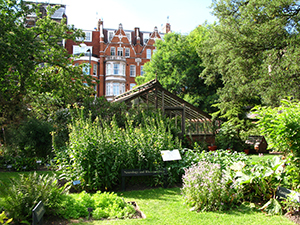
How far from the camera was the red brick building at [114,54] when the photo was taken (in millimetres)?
39812

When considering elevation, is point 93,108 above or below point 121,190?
above

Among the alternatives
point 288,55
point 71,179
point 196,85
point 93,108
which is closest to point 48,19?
point 93,108

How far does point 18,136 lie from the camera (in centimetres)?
1065

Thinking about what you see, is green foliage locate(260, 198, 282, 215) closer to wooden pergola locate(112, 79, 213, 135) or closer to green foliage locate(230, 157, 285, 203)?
green foliage locate(230, 157, 285, 203)

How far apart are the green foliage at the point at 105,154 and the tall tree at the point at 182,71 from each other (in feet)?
62.5

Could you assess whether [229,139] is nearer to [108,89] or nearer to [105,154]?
[105,154]

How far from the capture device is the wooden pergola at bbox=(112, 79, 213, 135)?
45.5 ft

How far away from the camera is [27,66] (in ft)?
37.2

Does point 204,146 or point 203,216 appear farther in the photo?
point 204,146

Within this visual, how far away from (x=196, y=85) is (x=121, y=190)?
72.8ft

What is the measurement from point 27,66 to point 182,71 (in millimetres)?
18204

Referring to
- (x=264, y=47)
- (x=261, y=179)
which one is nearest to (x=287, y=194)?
(x=261, y=179)

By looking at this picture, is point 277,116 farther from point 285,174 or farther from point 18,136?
point 18,136

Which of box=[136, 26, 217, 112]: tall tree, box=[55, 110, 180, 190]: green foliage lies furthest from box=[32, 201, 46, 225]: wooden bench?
box=[136, 26, 217, 112]: tall tree
